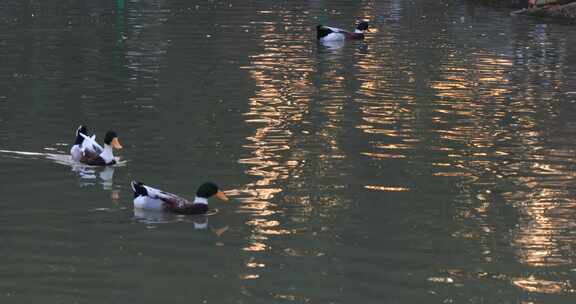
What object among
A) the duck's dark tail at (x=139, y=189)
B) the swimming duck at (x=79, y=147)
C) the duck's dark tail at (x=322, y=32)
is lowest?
the duck's dark tail at (x=322, y=32)

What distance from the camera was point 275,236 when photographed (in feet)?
58.7

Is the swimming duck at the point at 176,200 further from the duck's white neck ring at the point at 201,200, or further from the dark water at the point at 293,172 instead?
the dark water at the point at 293,172

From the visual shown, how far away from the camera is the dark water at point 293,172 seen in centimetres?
1591

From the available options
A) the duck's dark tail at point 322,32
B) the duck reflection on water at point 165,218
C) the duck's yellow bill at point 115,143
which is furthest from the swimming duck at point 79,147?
the duck's dark tail at point 322,32

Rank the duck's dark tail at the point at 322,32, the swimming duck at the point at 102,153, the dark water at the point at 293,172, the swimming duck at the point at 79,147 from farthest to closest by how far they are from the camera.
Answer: the duck's dark tail at the point at 322,32
the swimming duck at the point at 79,147
the swimming duck at the point at 102,153
the dark water at the point at 293,172


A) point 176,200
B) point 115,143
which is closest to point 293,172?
point 115,143

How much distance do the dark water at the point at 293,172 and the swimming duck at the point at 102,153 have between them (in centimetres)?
19

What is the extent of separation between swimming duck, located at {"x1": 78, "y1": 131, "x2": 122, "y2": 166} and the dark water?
7.6 inches

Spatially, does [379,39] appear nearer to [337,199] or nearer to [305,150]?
[305,150]

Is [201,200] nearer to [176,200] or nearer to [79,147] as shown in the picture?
[176,200]

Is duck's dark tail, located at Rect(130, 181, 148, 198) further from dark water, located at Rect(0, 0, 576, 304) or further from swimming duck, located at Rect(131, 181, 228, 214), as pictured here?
dark water, located at Rect(0, 0, 576, 304)

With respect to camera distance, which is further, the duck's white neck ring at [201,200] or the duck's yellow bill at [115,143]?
the duck's yellow bill at [115,143]

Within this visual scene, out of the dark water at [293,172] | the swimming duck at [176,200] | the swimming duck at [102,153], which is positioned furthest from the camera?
the swimming duck at [102,153]

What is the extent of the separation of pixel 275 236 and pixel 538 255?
364 centimetres
